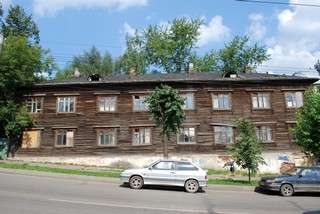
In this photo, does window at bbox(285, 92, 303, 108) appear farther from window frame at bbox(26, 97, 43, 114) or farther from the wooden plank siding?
window frame at bbox(26, 97, 43, 114)

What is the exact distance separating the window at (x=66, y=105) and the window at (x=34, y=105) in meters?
1.99

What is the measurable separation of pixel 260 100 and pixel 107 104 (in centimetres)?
1495

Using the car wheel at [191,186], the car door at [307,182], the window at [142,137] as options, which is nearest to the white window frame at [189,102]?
the window at [142,137]

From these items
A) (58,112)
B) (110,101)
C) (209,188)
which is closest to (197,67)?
(110,101)

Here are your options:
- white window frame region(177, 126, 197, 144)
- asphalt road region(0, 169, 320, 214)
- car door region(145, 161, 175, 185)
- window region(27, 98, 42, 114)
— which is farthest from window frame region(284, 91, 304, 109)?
window region(27, 98, 42, 114)

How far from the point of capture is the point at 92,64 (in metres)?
47.8

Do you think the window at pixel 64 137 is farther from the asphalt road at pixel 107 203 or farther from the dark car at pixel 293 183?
the dark car at pixel 293 183

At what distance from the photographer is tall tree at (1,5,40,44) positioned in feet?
126

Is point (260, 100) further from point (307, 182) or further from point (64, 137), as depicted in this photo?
point (64, 137)

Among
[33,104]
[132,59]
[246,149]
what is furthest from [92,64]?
[246,149]

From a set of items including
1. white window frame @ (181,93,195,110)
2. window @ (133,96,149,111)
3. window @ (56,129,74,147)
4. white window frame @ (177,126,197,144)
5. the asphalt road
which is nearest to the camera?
the asphalt road

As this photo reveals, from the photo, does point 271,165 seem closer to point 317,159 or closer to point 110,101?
point 317,159

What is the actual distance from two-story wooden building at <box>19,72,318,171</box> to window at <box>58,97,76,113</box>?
97 mm

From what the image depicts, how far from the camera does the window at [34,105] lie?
24781mm
